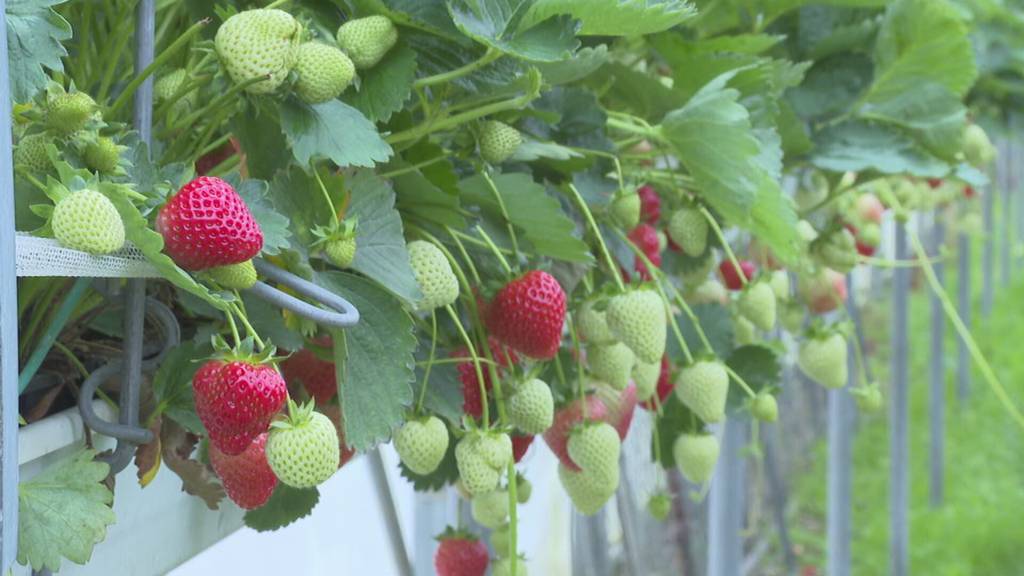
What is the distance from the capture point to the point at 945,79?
0.99 metres

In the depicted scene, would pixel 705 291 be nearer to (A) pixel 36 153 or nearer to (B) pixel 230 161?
(B) pixel 230 161

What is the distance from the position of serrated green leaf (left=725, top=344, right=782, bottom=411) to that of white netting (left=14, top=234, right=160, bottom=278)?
1.86 feet

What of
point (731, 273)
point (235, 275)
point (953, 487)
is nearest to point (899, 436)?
point (953, 487)

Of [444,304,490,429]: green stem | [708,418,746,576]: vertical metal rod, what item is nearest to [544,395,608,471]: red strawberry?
[444,304,490,429]: green stem

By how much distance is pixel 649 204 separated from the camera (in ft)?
2.69

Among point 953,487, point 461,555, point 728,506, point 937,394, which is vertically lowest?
point 953,487

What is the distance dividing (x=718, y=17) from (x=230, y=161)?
1.99 feet

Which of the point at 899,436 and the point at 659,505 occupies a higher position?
the point at 659,505

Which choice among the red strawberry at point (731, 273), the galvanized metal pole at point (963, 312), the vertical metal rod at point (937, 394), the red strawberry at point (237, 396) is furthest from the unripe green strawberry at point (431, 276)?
the galvanized metal pole at point (963, 312)

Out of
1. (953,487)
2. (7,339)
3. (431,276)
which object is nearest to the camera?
(7,339)

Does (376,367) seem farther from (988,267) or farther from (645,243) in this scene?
(988,267)

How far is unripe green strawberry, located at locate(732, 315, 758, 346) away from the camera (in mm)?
900

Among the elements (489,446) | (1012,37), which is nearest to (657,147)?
(489,446)

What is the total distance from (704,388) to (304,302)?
40 centimetres
